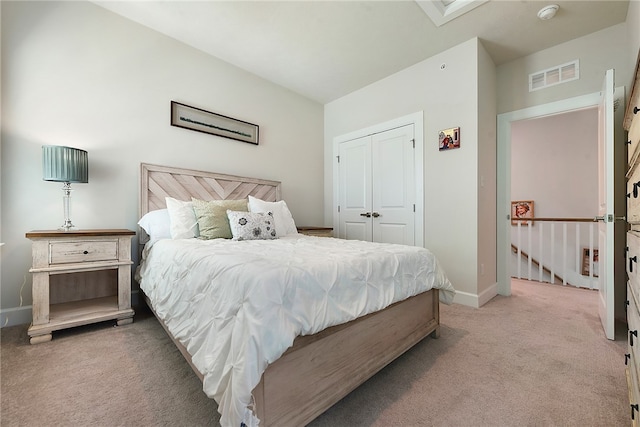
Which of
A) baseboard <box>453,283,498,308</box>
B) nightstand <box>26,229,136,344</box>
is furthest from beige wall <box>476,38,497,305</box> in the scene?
nightstand <box>26,229,136,344</box>

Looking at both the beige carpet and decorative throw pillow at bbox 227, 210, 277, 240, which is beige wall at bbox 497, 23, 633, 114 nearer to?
the beige carpet

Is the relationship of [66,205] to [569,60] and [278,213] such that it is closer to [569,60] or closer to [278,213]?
[278,213]

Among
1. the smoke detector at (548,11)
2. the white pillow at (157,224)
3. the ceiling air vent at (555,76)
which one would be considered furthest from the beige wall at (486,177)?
the white pillow at (157,224)

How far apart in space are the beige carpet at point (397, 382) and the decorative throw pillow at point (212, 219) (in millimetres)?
855

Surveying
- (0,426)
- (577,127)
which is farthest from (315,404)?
(577,127)

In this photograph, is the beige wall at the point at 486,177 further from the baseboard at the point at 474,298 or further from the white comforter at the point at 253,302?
the white comforter at the point at 253,302

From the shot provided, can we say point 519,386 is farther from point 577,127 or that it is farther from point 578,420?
point 577,127

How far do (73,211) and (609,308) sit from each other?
4.45 meters

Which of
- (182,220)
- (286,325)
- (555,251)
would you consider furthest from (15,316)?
(555,251)

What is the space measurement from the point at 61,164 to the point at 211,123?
1502 millimetres

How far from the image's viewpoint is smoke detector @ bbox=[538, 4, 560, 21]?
232 centimetres

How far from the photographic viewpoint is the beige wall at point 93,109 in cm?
215

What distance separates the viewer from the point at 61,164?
6.69ft

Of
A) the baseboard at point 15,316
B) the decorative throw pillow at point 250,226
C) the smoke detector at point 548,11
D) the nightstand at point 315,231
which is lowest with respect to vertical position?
the baseboard at point 15,316
